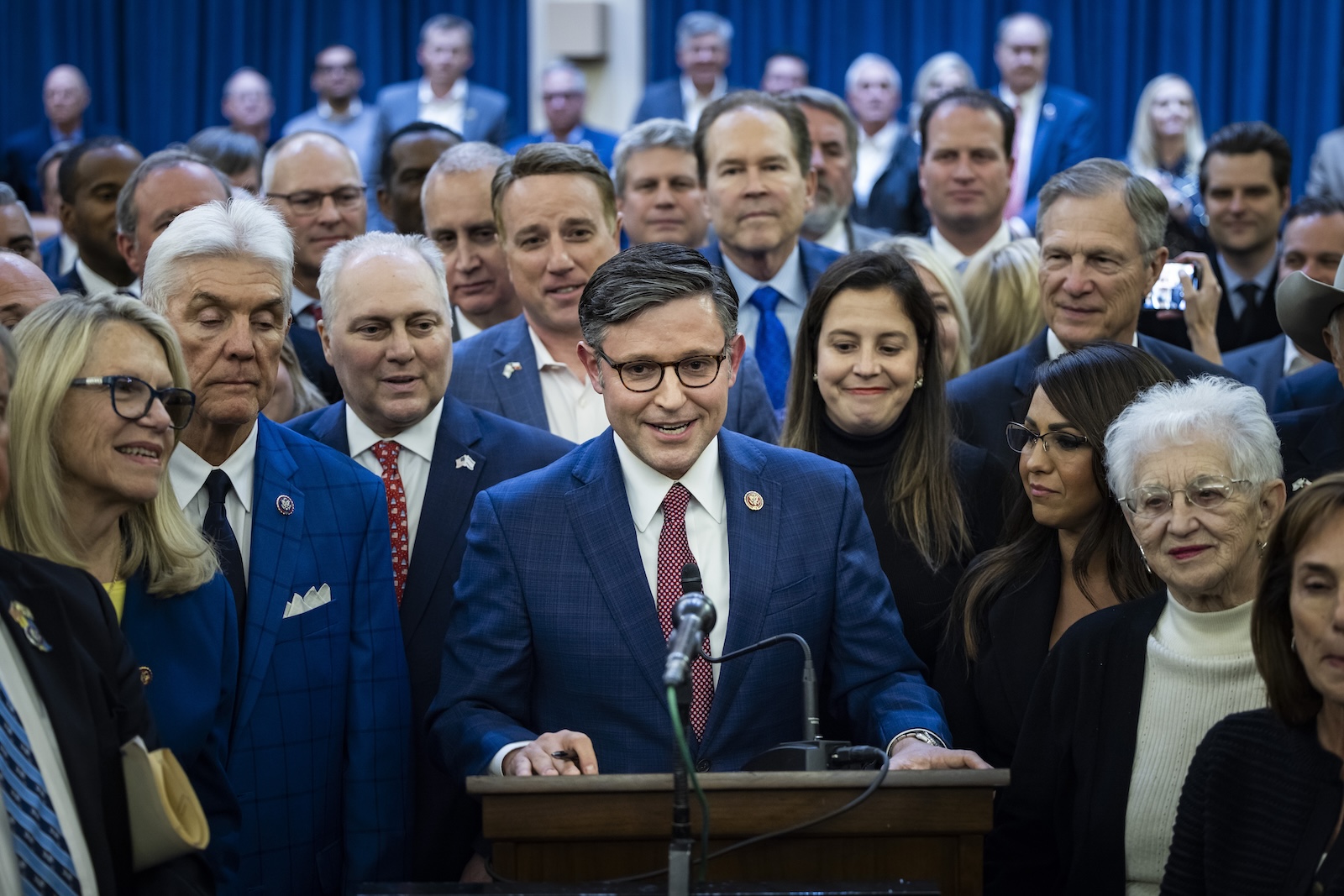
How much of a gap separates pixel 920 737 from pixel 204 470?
1425mm

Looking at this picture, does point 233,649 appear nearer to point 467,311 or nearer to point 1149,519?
point 1149,519

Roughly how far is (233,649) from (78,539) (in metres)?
0.34

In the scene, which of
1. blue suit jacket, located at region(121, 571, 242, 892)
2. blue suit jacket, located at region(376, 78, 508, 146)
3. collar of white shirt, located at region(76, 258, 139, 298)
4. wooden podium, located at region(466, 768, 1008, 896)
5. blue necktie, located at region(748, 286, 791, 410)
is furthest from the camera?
blue suit jacket, located at region(376, 78, 508, 146)

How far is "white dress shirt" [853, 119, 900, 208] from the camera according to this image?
29.5ft

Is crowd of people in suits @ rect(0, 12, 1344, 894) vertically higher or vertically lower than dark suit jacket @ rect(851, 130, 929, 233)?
lower

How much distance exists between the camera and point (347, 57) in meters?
10.7

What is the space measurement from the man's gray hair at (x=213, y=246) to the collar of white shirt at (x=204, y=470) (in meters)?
0.29

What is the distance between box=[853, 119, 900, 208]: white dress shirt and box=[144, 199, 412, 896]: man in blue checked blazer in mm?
6084

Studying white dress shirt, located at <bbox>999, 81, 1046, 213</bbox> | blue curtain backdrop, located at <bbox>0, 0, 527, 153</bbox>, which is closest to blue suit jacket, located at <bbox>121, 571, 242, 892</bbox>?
white dress shirt, located at <bbox>999, 81, 1046, 213</bbox>

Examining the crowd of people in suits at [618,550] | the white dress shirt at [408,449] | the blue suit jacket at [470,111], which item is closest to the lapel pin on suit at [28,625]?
the crowd of people in suits at [618,550]

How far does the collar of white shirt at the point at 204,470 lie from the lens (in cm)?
303

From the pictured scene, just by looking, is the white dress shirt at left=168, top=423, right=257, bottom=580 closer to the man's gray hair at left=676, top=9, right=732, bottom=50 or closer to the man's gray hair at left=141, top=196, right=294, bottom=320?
the man's gray hair at left=141, top=196, right=294, bottom=320

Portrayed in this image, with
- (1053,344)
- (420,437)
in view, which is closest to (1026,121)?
(1053,344)

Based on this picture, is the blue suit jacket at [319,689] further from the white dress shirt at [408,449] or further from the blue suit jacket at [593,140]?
the blue suit jacket at [593,140]
